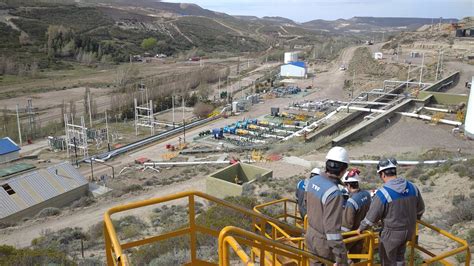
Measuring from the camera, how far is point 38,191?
56.3 feet

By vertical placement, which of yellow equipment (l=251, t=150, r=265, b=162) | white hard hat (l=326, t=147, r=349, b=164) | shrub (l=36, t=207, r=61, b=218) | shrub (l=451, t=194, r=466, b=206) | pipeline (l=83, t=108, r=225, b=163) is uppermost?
white hard hat (l=326, t=147, r=349, b=164)

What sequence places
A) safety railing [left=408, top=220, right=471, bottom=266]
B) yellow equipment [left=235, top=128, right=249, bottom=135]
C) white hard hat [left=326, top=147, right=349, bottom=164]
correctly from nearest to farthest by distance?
white hard hat [left=326, top=147, right=349, bottom=164], safety railing [left=408, top=220, right=471, bottom=266], yellow equipment [left=235, top=128, right=249, bottom=135]

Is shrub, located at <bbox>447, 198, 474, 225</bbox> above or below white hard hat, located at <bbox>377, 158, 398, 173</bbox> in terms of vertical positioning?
below

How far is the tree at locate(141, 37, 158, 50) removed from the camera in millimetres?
98900

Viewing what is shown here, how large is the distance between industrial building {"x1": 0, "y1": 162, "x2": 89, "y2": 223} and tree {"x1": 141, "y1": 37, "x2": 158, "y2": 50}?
8441 cm

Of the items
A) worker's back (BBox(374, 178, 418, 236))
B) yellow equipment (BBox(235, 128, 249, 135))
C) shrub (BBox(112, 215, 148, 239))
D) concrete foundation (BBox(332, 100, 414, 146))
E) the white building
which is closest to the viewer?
worker's back (BBox(374, 178, 418, 236))

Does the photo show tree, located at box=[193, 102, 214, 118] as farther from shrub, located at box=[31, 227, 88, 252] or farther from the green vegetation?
the green vegetation

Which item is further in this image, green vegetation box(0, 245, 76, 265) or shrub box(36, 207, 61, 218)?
shrub box(36, 207, 61, 218)

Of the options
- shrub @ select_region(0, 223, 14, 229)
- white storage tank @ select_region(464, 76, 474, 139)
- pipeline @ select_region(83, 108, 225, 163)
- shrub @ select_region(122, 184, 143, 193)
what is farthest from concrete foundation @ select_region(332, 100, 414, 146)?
shrub @ select_region(0, 223, 14, 229)

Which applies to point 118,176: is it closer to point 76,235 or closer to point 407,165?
point 76,235

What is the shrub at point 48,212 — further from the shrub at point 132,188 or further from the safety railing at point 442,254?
the safety railing at point 442,254

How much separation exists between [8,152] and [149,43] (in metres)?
79.1

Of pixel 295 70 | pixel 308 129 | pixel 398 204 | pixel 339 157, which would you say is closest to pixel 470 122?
pixel 308 129

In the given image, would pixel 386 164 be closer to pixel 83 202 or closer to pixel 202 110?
pixel 83 202
